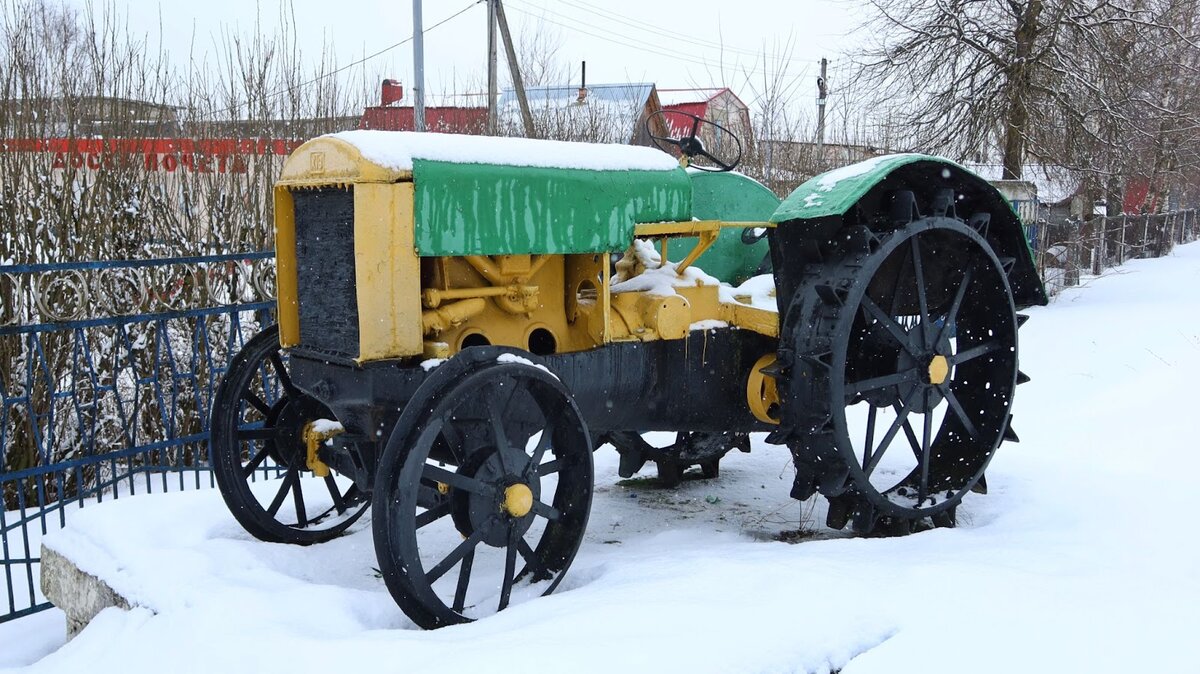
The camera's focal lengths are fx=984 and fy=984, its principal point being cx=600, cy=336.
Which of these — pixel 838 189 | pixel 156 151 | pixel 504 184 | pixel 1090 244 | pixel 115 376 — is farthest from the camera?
pixel 1090 244

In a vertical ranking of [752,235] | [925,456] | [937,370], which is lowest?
[925,456]

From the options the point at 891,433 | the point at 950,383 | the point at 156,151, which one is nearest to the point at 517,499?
the point at 891,433

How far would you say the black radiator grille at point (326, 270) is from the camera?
328 centimetres

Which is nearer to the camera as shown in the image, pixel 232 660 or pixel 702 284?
pixel 232 660

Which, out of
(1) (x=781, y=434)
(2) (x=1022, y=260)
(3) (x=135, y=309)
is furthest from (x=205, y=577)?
(2) (x=1022, y=260)

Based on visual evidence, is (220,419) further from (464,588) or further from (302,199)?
(464,588)

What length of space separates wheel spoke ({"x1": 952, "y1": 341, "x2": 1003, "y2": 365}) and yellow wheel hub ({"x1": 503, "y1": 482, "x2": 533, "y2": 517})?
2.05 metres

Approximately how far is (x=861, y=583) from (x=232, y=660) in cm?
185

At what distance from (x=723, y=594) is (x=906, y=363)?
5.01 feet

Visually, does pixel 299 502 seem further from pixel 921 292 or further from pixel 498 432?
pixel 921 292

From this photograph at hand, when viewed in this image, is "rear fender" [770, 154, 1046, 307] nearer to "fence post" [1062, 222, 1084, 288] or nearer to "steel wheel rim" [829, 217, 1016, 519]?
"steel wheel rim" [829, 217, 1016, 519]

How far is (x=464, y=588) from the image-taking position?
9.95ft

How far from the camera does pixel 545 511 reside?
3.13 meters

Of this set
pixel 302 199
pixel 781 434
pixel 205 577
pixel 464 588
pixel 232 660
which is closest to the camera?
pixel 232 660
